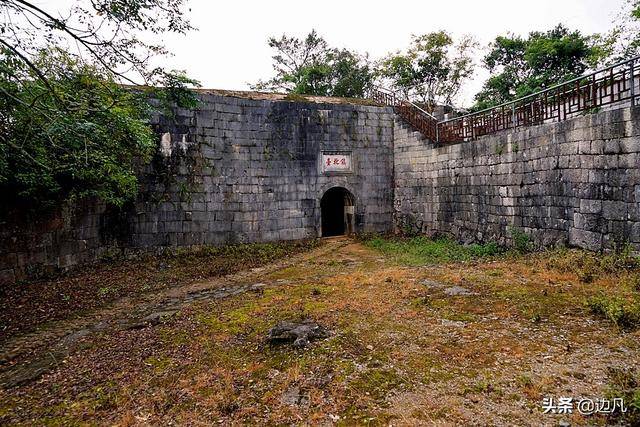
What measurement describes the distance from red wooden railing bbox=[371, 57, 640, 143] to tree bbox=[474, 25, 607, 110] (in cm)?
759

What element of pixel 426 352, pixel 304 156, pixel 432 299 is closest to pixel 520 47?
pixel 304 156

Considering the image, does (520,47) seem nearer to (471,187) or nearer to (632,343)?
Answer: (471,187)

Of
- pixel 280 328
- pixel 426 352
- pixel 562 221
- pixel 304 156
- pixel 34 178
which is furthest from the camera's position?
pixel 304 156

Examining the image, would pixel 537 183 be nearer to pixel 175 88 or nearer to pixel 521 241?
pixel 521 241

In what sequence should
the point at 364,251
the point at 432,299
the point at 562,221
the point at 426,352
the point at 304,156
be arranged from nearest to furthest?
the point at 426,352 < the point at 432,299 < the point at 562,221 < the point at 364,251 < the point at 304,156

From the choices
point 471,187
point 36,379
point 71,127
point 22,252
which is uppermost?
point 71,127

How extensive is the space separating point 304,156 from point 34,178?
25.9 ft

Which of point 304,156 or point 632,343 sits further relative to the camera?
point 304,156

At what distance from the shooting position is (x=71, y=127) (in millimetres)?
5402

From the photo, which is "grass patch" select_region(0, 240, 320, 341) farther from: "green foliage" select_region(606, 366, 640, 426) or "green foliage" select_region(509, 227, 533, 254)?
"green foliage" select_region(606, 366, 640, 426)

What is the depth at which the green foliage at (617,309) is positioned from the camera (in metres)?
4.62

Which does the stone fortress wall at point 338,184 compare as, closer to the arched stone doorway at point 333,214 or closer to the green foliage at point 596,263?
the green foliage at point 596,263

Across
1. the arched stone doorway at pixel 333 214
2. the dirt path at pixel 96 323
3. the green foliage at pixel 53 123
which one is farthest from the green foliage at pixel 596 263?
the arched stone doorway at pixel 333 214

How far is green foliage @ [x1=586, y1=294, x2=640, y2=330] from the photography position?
4625 mm
